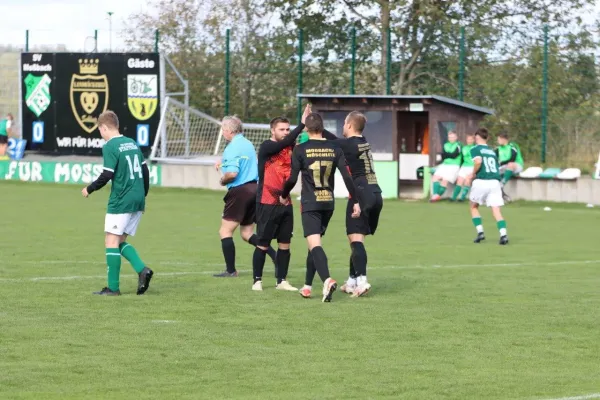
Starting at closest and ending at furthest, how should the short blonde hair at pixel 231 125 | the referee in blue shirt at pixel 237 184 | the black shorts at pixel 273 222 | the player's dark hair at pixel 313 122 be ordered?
→ the player's dark hair at pixel 313 122
the black shorts at pixel 273 222
the short blonde hair at pixel 231 125
the referee in blue shirt at pixel 237 184

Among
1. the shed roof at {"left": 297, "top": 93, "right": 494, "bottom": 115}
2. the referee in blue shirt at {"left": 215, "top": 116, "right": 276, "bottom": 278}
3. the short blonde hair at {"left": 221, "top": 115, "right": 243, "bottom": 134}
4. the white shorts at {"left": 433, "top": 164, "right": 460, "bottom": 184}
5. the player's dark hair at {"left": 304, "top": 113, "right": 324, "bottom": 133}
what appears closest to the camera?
the player's dark hair at {"left": 304, "top": 113, "right": 324, "bottom": 133}

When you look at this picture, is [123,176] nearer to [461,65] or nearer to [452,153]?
[452,153]

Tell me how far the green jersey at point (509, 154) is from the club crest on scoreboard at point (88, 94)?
11864mm

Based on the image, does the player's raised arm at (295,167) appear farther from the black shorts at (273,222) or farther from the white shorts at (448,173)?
the white shorts at (448,173)

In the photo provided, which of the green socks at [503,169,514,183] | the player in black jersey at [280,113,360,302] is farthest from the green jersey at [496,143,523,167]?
the player in black jersey at [280,113,360,302]

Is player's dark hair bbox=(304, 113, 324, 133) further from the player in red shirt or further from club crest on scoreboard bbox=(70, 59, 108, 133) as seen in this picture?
club crest on scoreboard bbox=(70, 59, 108, 133)

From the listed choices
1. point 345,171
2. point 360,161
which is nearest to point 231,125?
point 360,161

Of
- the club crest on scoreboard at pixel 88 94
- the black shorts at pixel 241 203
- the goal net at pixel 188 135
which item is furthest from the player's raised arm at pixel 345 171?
the club crest on scoreboard at pixel 88 94

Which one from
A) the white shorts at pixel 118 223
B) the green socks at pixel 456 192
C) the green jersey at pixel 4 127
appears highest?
the green jersey at pixel 4 127

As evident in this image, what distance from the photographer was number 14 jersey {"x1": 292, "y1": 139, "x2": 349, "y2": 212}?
12.6 meters

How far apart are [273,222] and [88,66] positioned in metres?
24.3

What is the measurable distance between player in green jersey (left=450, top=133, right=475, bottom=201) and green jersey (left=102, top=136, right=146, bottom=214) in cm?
1760

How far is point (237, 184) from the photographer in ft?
48.3

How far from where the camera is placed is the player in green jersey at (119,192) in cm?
1276
